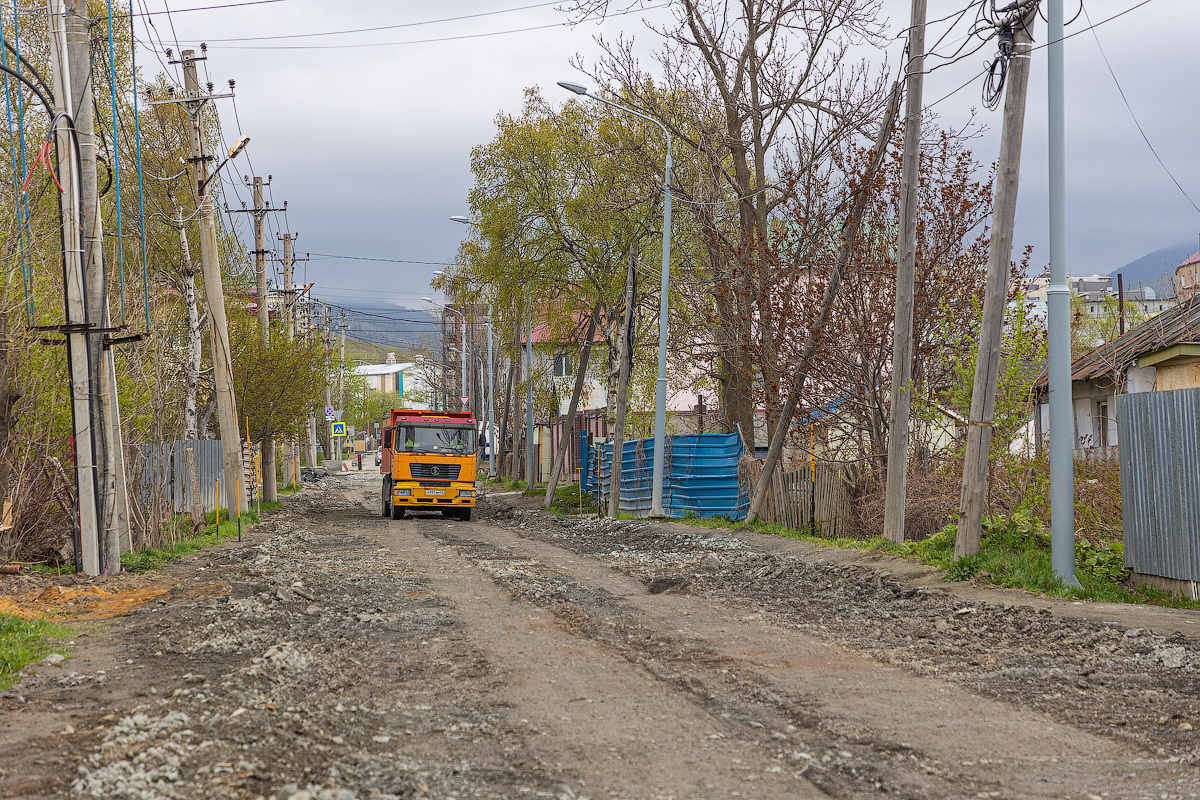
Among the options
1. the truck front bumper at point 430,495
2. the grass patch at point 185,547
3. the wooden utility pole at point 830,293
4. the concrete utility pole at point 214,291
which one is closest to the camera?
the grass patch at point 185,547

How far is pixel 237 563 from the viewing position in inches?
637

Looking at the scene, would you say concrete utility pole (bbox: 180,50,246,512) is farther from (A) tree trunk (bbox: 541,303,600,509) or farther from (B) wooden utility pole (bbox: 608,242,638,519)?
(A) tree trunk (bbox: 541,303,600,509)

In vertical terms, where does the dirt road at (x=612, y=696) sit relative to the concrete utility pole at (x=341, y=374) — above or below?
below

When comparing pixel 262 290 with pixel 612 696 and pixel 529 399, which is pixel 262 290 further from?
pixel 612 696

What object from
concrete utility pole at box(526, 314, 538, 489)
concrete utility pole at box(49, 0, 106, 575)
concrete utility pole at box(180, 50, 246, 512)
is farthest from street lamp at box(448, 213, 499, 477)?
concrete utility pole at box(49, 0, 106, 575)

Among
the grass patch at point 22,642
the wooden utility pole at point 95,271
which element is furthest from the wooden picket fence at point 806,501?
the grass patch at point 22,642

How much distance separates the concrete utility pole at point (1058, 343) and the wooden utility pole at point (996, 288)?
2.00 feet

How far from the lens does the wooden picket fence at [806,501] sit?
1969 cm

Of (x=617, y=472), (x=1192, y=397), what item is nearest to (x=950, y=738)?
(x=1192, y=397)

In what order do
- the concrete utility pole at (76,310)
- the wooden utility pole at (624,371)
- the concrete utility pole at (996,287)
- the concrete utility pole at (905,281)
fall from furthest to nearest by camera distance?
the wooden utility pole at (624,371)
the concrete utility pole at (905,281)
the concrete utility pole at (76,310)
the concrete utility pole at (996,287)

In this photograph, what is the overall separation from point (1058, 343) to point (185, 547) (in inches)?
547

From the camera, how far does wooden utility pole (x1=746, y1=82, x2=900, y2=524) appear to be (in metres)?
16.3

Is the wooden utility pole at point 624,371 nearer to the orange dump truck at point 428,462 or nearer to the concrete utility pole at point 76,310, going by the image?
the orange dump truck at point 428,462

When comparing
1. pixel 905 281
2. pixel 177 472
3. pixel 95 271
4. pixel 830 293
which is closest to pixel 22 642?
pixel 95 271
